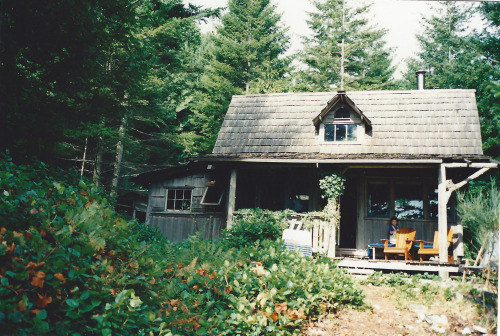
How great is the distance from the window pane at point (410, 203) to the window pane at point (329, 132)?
2.87 metres

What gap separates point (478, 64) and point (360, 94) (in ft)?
25.3

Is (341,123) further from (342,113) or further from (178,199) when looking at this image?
(178,199)

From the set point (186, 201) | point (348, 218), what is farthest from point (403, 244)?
point (186, 201)

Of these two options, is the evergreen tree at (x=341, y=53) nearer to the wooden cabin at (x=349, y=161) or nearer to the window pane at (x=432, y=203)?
the wooden cabin at (x=349, y=161)

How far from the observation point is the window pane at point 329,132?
500 inches

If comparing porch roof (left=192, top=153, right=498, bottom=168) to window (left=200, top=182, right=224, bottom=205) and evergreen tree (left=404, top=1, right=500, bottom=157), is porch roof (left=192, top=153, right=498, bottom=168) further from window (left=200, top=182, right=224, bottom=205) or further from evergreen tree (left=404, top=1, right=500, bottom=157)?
evergreen tree (left=404, top=1, right=500, bottom=157)

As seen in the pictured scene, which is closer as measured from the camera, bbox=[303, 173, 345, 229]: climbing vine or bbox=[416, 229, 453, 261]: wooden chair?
bbox=[416, 229, 453, 261]: wooden chair

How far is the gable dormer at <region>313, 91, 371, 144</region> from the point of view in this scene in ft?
40.5

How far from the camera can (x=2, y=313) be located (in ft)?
6.86

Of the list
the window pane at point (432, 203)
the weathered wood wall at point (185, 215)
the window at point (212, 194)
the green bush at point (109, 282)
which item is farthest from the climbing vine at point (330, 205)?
the green bush at point (109, 282)

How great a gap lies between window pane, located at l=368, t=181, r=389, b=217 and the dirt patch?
17.4ft

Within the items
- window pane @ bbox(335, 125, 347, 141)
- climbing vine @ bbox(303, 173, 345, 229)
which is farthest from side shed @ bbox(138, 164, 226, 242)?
window pane @ bbox(335, 125, 347, 141)

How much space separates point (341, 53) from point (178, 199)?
16.5 metres

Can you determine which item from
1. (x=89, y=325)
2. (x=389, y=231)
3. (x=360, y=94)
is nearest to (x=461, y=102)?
(x=360, y=94)
